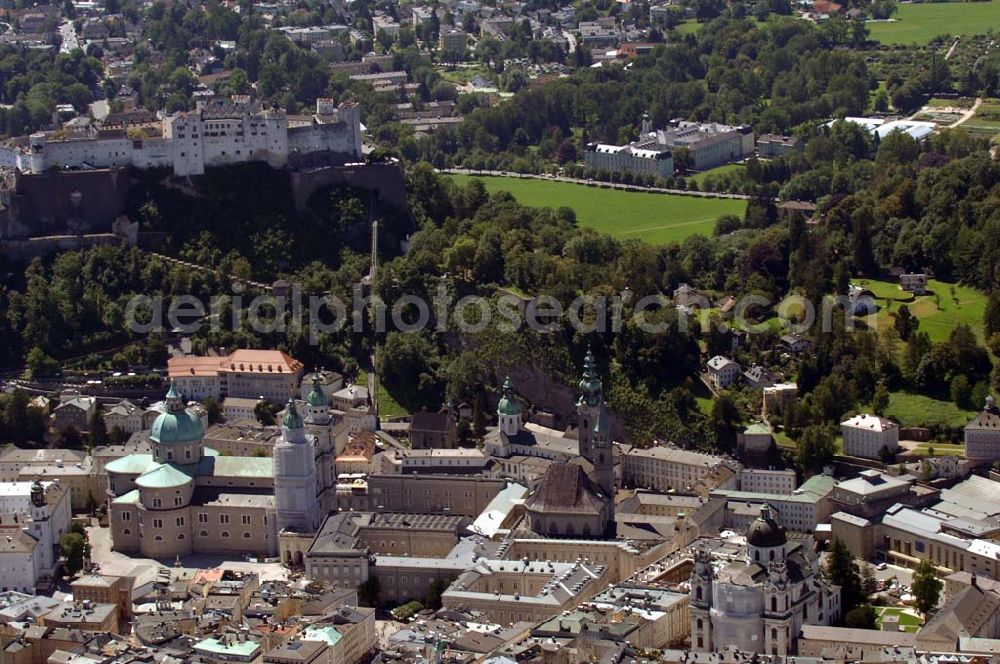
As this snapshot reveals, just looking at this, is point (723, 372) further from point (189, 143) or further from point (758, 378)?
point (189, 143)

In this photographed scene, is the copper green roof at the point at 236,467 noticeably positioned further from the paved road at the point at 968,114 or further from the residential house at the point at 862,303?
the paved road at the point at 968,114

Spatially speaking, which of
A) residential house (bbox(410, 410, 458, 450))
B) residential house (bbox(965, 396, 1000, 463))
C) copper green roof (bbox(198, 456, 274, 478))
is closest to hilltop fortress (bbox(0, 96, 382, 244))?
residential house (bbox(410, 410, 458, 450))


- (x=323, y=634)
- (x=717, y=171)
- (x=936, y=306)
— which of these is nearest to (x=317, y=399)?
(x=323, y=634)

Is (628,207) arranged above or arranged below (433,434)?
above

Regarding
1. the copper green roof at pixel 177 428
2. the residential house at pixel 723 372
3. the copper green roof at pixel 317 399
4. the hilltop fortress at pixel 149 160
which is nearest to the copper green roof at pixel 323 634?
the copper green roof at pixel 177 428

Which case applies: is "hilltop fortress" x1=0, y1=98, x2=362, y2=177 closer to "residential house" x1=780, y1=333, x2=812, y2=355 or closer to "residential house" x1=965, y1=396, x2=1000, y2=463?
"residential house" x1=780, y1=333, x2=812, y2=355

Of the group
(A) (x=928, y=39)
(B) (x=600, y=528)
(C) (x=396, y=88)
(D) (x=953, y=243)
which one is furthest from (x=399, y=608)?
(A) (x=928, y=39)
